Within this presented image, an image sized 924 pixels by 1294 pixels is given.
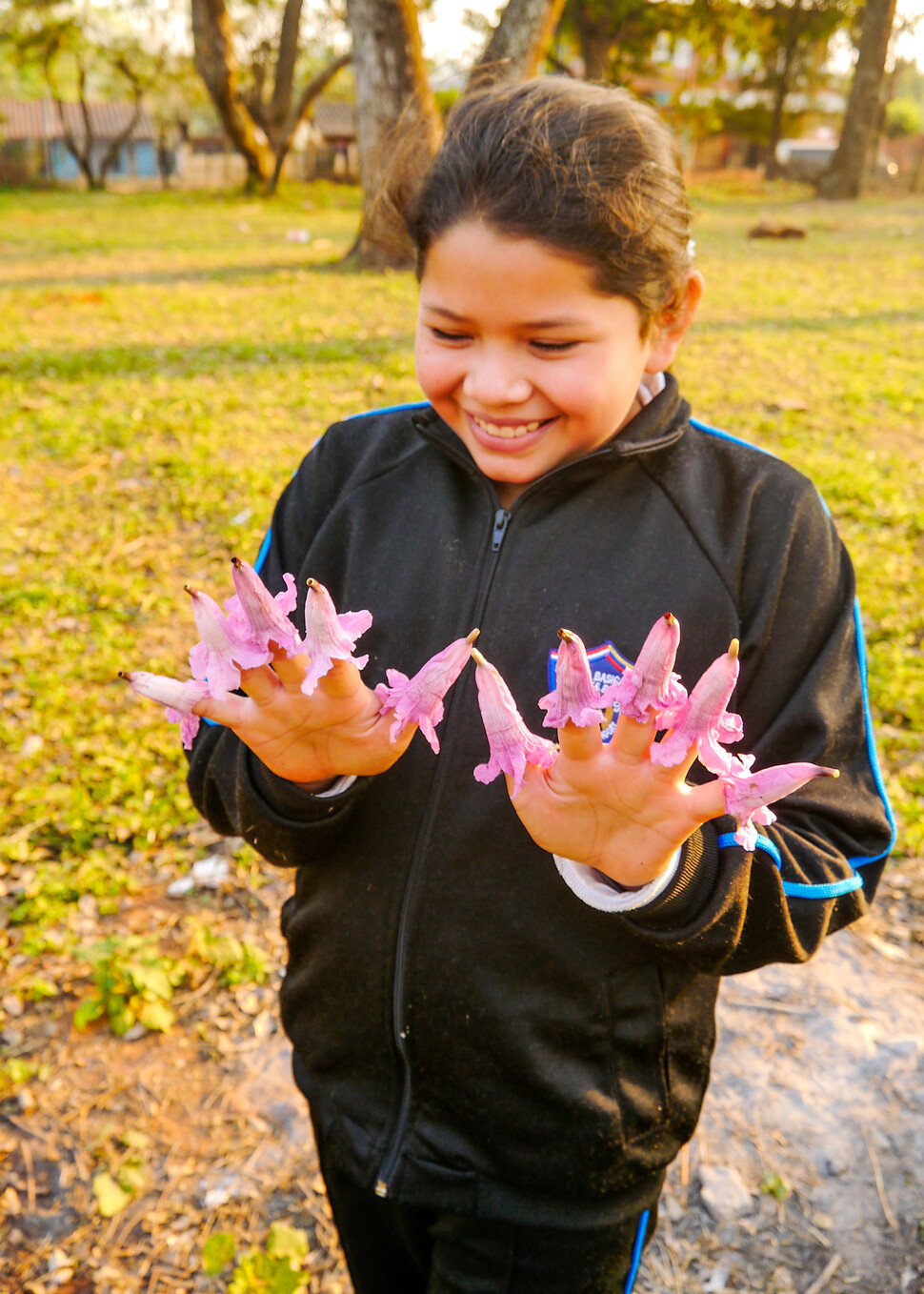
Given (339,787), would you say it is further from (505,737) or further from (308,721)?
(505,737)

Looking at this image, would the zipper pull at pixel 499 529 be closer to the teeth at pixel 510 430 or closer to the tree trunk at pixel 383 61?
the teeth at pixel 510 430

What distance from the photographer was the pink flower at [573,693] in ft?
3.39

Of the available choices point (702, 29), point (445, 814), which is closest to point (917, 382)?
point (445, 814)

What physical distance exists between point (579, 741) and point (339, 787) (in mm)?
513

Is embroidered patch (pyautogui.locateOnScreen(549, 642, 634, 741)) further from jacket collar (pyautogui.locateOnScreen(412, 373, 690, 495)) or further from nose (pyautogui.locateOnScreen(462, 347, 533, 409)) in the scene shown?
nose (pyautogui.locateOnScreen(462, 347, 533, 409))

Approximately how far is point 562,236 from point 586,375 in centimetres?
22

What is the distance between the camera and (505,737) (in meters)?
1.15

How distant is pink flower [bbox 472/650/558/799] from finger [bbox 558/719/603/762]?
51mm

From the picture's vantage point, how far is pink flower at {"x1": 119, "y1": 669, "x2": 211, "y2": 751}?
46.1 inches

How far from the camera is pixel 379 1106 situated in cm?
161

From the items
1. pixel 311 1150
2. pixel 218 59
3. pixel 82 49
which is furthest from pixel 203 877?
pixel 82 49

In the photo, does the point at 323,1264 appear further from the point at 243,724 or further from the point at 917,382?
the point at 917,382

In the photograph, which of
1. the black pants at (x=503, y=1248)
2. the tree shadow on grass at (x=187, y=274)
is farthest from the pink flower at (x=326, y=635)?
the tree shadow on grass at (x=187, y=274)

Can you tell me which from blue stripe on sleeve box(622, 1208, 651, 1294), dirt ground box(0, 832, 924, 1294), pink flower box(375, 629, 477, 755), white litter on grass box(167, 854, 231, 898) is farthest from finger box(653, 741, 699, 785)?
white litter on grass box(167, 854, 231, 898)
